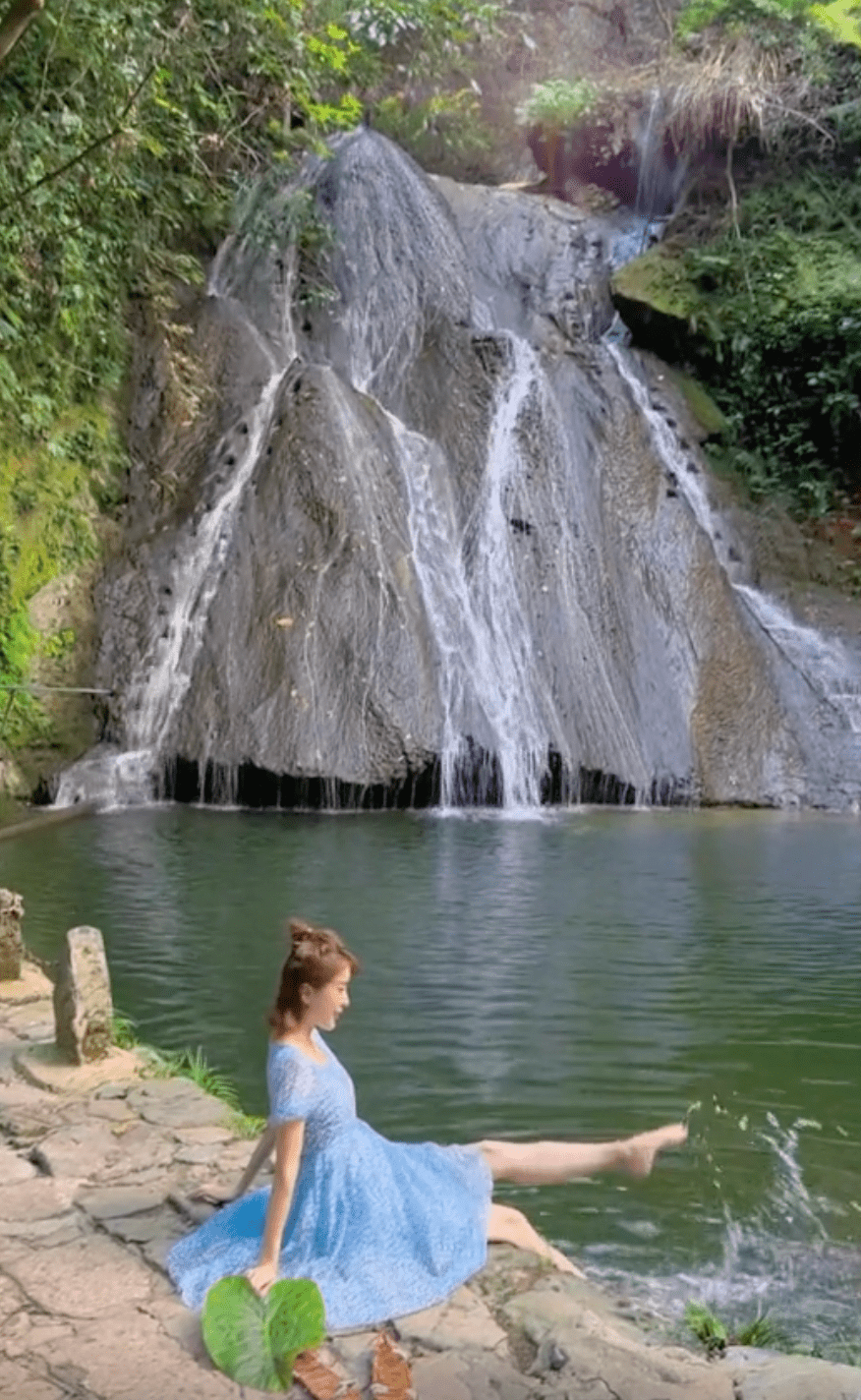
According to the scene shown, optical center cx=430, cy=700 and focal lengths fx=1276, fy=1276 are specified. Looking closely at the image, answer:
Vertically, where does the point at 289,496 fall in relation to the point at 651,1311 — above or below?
above

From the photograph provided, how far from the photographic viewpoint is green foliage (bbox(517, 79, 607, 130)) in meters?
21.6

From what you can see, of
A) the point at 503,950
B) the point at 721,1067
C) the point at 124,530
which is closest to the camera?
the point at 721,1067

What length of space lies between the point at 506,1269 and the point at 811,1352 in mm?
828

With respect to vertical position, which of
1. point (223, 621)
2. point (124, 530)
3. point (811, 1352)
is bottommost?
point (811, 1352)

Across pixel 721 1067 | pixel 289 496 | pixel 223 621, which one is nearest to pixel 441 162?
pixel 289 496

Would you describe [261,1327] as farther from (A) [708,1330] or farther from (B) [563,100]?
(B) [563,100]

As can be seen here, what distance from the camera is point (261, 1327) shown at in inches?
111

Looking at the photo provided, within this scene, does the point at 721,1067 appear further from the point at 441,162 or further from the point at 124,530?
the point at 441,162

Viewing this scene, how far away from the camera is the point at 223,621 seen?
1346cm

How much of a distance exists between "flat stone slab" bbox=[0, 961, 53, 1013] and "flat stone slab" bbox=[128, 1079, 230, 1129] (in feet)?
3.70

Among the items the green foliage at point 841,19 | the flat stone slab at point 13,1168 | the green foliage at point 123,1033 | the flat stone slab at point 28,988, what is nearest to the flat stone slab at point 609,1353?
the flat stone slab at point 13,1168

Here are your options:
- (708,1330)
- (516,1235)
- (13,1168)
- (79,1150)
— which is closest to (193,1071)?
(79,1150)

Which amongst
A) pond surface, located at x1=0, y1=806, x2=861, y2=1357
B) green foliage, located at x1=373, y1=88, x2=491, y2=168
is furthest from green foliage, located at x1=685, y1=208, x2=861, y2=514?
pond surface, located at x1=0, y1=806, x2=861, y2=1357

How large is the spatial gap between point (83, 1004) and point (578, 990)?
296 cm
